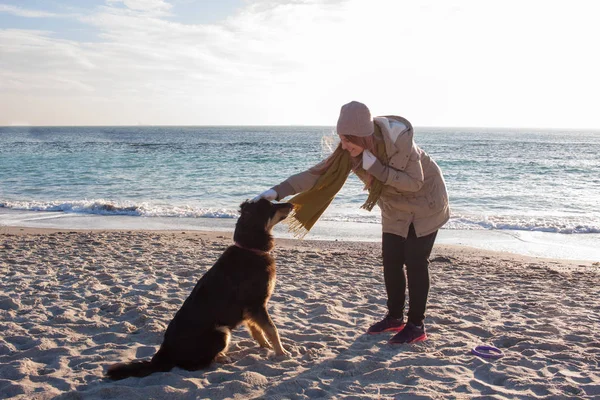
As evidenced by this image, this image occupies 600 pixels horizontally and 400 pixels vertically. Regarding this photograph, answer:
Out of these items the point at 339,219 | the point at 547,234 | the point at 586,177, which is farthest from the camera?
the point at 586,177

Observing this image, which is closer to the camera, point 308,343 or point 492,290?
point 308,343

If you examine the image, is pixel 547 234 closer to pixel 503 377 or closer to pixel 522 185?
pixel 503 377

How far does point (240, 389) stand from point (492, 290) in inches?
158

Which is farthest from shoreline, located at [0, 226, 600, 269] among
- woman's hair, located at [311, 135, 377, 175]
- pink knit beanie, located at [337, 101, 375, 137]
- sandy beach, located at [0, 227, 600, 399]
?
pink knit beanie, located at [337, 101, 375, 137]

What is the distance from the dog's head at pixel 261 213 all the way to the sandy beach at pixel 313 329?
111 cm

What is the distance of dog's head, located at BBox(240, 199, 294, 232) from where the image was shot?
13.4 feet

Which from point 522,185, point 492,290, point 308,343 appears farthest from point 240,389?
point 522,185

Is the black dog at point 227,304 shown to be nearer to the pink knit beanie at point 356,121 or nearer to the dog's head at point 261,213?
the dog's head at point 261,213

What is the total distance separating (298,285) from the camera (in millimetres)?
6484

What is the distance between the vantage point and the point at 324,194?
4305mm

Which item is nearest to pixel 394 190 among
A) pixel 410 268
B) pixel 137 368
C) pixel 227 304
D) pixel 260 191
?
pixel 410 268

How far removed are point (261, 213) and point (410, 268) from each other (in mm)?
1302

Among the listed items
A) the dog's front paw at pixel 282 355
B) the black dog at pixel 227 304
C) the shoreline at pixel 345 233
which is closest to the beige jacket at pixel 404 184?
the black dog at pixel 227 304

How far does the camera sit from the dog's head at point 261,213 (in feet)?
13.4
